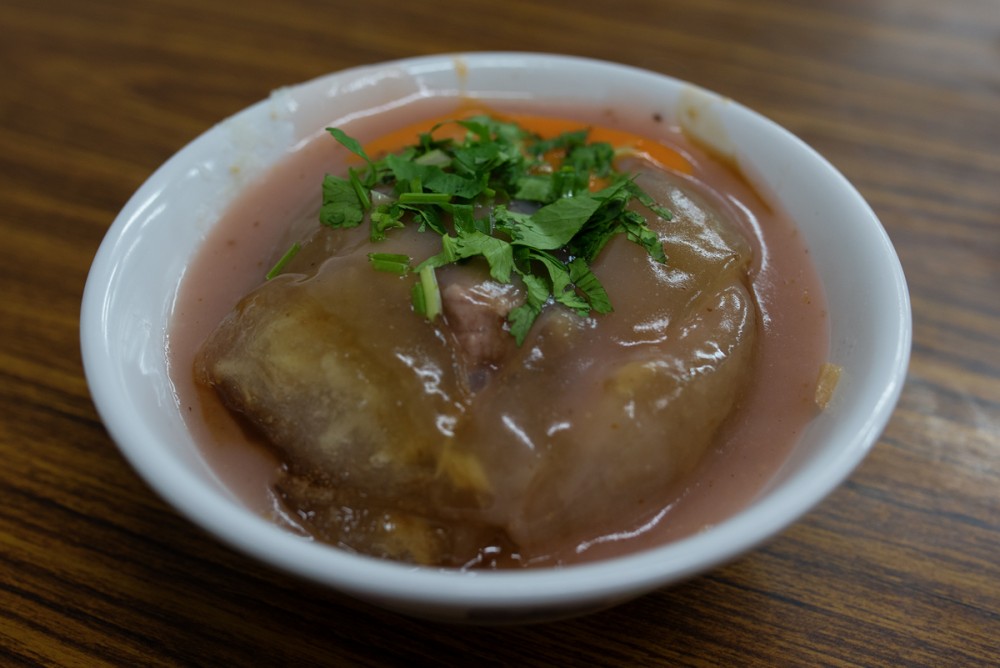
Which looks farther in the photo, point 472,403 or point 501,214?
point 501,214

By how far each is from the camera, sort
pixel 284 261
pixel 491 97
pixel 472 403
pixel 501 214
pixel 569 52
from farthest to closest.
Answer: pixel 569 52 → pixel 491 97 → pixel 284 261 → pixel 501 214 → pixel 472 403

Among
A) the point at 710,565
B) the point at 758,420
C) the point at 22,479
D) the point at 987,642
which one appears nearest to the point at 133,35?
the point at 22,479

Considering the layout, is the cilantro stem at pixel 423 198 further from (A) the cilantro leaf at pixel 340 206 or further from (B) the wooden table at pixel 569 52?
(B) the wooden table at pixel 569 52

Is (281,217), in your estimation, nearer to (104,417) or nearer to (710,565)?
(104,417)

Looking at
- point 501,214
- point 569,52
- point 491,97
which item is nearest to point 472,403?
point 501,214

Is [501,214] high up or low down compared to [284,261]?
up

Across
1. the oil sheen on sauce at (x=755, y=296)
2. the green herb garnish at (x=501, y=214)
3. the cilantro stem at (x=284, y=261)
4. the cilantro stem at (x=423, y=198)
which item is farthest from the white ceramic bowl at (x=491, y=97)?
the cilantro stem at (x=423, y=198)

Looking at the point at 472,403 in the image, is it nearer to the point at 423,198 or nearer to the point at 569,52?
the point at 423,198
